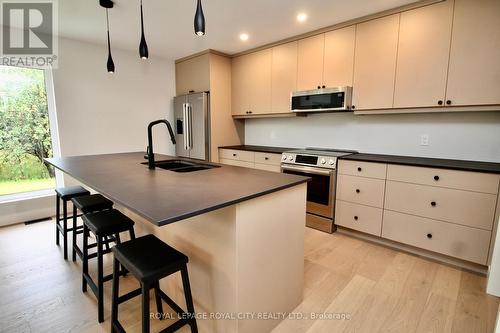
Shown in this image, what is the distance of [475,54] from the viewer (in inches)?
86.9

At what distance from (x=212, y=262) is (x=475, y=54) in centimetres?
278

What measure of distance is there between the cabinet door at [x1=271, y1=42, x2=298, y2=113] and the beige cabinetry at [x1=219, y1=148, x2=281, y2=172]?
0.71m

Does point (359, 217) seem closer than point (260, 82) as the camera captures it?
Yes

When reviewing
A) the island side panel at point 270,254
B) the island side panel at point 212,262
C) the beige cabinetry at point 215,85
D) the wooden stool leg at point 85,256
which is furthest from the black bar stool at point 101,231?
the beige cabinetry at point 215,85

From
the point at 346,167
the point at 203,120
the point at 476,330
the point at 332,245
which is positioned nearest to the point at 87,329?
the point at 332,245

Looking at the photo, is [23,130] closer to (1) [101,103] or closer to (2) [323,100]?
(1) [101,103]

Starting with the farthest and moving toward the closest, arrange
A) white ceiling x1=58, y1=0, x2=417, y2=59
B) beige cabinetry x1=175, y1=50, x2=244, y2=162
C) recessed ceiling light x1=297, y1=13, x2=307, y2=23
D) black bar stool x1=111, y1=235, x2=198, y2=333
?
beige cabinetry x1=175, y1=50, x2=244, y2=162 → recessed ceiling light x1=297, y1=13, x2=307, y2=23 → white ceiling x1=58, y1=0, x2=417, y2=59 → black bar stool x1=111, y1=235, x2=198, y2=333

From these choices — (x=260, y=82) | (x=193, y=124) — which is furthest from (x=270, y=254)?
(x=193, y=124)

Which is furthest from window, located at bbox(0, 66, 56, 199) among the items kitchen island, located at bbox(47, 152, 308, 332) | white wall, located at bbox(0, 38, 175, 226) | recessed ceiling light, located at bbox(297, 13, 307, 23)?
recessed ceiling light, located at bbox(297, 13, 307, 23)

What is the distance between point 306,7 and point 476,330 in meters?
2.97

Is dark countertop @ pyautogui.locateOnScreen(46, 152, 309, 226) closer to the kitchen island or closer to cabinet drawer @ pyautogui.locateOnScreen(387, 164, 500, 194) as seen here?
the kitchen island

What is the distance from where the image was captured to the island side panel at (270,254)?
1.35m

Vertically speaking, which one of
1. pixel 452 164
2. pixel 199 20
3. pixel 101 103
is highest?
pixel 199 20

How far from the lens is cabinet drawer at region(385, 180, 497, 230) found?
2083 mm
